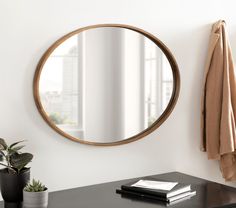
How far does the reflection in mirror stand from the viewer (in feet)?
7.21

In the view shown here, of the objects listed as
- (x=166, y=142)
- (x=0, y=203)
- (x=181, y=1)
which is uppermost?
(x=181, y=1)

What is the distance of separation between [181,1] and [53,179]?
1.24 metres

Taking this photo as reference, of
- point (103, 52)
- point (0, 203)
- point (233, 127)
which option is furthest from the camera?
point (233, 127)

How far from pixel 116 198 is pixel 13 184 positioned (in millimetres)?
485

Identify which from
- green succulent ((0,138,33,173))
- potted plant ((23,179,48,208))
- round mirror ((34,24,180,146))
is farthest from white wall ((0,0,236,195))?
potted plant ((23,179,48,208))

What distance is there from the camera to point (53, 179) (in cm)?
223

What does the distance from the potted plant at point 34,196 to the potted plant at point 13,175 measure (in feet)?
0.21

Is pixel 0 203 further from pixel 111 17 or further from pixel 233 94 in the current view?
pixel 233 94

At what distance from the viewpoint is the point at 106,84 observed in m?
2.33

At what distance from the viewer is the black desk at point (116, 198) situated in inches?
76.8

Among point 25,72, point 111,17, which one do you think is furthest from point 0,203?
point 111,17

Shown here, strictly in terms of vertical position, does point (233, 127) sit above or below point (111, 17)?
below

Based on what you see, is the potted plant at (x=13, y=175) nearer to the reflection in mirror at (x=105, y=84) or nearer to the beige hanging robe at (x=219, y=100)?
the reflection in mirror at (x=105, y=84)

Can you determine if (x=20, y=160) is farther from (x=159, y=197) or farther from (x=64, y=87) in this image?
(x=159, y=197)
